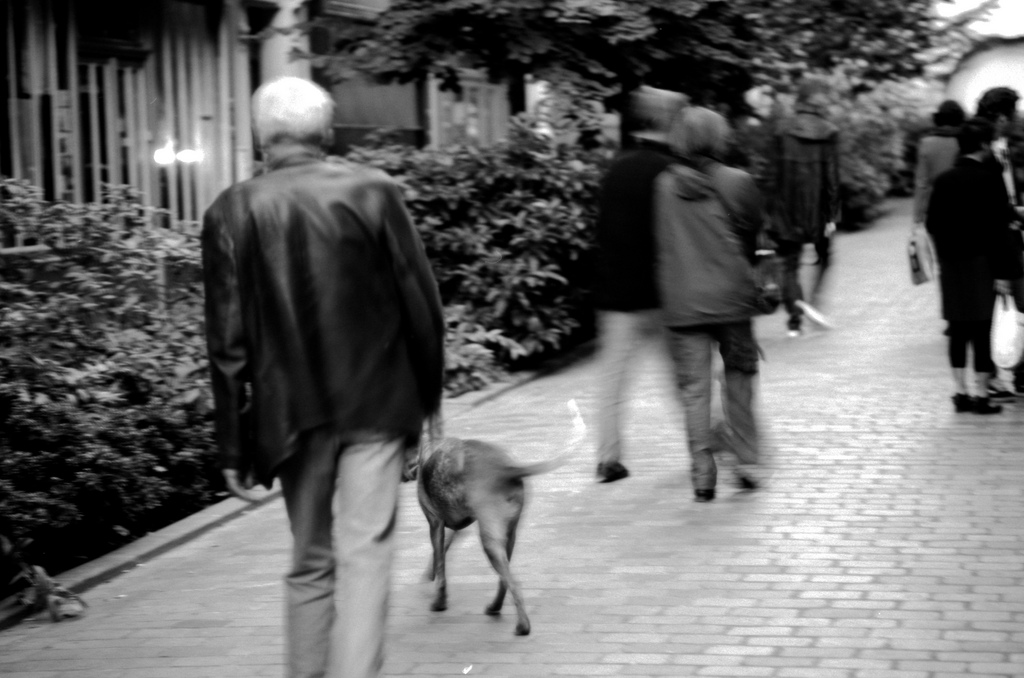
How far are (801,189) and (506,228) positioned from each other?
268 cm

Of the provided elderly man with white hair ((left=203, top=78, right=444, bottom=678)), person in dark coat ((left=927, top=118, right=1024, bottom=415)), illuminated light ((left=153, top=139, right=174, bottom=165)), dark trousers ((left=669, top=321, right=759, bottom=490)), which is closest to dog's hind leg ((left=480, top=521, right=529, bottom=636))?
elderly man with white hair ((left=203, top=78, right=444, bottom=678))

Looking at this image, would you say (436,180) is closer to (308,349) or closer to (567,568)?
(567,568)

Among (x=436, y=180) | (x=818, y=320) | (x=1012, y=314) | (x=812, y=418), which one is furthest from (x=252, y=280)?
(x=818, y=320)

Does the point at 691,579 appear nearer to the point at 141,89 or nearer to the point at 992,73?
the point at 141,89

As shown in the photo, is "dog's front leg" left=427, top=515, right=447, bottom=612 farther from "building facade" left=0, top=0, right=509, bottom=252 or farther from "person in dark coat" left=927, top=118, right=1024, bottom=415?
"person in dark coat" left=927, top=118, right=1024, bottom=415

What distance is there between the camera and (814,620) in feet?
17.6

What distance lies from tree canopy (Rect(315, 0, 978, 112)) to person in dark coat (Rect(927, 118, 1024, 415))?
11.8 feet

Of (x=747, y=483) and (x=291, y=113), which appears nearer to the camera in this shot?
(x=291, y=113)

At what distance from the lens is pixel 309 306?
410cm

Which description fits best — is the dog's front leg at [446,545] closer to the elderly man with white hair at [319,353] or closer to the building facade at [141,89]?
the elderly man with white hair at [319,353]

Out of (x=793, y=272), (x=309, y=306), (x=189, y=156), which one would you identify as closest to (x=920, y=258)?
(x=793, y=272)

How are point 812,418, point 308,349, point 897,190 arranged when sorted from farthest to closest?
point 897,190
point 812,418
point 308,349

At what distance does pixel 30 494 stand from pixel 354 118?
10017 millimetres

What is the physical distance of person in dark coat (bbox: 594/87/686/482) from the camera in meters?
7.57
